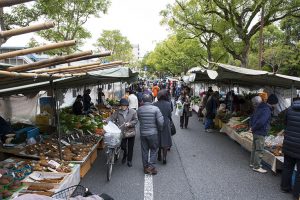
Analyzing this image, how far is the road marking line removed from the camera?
18.1 feet

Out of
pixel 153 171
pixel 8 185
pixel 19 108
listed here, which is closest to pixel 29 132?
pixel 19 108

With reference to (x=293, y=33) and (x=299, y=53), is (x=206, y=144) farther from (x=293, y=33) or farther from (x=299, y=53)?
(x=293, y=33)

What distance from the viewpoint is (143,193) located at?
565 centimetres

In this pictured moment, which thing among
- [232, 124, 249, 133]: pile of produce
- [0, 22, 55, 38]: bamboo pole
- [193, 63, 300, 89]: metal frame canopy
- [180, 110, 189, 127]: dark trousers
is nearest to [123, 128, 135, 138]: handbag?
[193, 63, 300, 89]: metal frame canopy

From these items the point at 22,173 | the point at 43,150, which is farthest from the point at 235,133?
the point at 22,173

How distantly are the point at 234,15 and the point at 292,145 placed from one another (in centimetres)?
1408

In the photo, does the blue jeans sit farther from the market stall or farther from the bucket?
the bucket

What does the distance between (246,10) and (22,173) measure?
627 inches

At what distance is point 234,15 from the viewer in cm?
1781

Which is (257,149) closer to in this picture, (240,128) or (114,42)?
(240,128)

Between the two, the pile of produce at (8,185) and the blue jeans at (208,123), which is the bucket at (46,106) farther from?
the blue jeans at (208,123)

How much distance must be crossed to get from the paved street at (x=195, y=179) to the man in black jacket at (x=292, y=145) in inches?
14.0

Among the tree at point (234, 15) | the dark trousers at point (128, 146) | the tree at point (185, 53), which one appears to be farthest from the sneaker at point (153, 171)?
the tree at point (185, 53)

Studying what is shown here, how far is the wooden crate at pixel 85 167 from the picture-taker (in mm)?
6399
